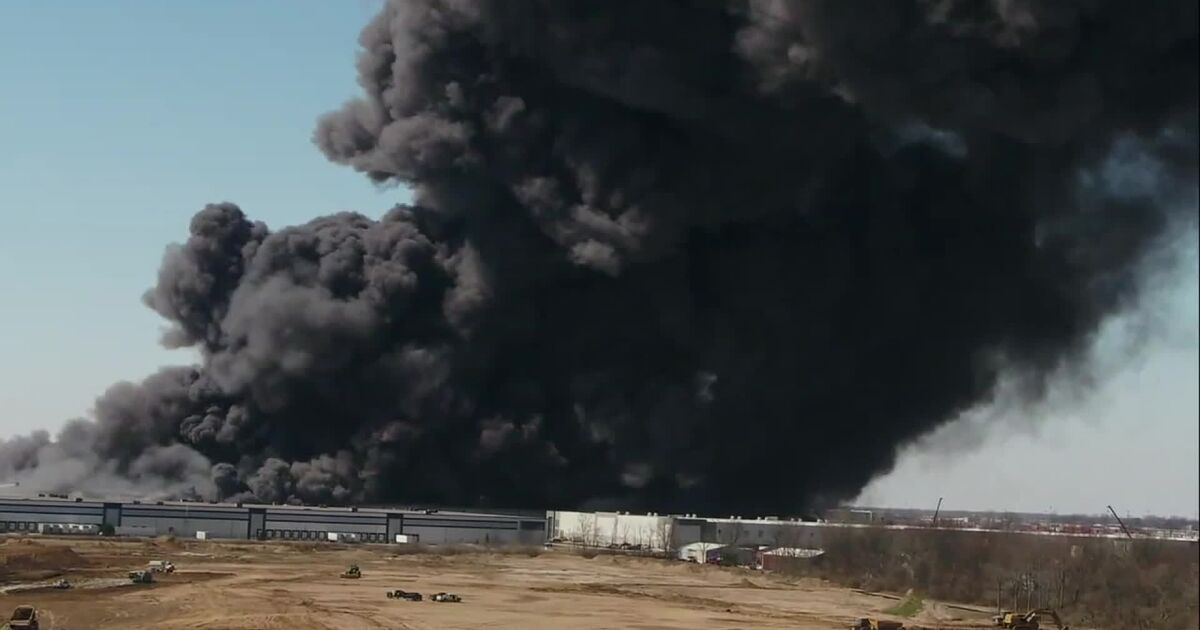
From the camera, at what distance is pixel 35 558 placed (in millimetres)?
79875

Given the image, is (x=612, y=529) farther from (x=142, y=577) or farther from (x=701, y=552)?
(x=142, y=577)

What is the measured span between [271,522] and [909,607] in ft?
206

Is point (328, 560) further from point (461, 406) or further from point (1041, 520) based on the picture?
point (1041, 520)

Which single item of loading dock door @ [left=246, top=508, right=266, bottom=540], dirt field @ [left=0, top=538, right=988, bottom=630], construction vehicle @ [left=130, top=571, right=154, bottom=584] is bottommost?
dirt field @ [left=0, top=538, right=988, bottom=630]

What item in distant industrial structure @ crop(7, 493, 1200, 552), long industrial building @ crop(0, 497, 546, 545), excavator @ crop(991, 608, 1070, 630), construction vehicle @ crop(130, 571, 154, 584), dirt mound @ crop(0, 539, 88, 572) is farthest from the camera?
long industrial building @ crop(0, 497, 546, 545)

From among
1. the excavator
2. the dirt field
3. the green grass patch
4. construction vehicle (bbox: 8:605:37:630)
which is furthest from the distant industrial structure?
construction vehicle (bbox: 8:605:37:630)

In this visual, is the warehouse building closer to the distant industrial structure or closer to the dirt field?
the distant industrial structure

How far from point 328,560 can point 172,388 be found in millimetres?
32357

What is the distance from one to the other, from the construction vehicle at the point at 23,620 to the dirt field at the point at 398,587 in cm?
149

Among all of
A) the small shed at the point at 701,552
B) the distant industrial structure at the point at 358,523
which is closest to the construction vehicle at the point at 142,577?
the distant industrial structure at the point at 358,523

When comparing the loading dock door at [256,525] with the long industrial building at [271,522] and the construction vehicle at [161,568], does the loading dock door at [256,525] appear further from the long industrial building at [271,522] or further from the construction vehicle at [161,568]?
the construction vehicle at [161,568]

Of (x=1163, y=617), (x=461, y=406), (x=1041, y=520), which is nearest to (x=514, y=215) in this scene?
(x=461, y=406)

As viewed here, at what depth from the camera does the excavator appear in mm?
58125

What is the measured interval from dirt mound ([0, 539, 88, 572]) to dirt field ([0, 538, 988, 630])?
127mm
